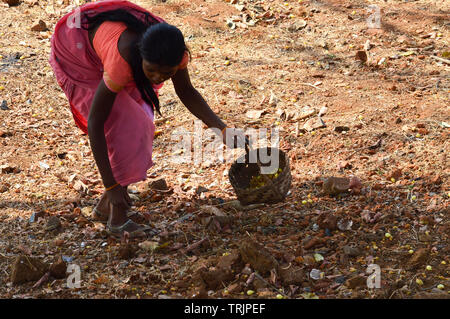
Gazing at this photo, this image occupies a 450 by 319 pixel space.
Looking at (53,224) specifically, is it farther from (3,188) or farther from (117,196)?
(3,188)

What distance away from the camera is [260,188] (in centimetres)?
302

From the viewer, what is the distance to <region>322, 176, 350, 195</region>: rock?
3.48 m

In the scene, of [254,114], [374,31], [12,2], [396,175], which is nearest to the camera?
[396,175]

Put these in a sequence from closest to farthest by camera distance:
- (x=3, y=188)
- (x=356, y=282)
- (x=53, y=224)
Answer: (x=356, y=282) → (x=53, y=224) → (x=3, y=188)

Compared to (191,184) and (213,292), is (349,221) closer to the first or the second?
(213,292)

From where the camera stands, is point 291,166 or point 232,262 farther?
point 291,166

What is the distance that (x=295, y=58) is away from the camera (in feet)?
18.3

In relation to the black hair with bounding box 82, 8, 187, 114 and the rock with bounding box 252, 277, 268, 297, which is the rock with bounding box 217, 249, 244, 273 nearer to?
the rock with bounding box 252, 277, 268, 297

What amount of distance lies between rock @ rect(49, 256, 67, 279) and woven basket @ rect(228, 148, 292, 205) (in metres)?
1.02

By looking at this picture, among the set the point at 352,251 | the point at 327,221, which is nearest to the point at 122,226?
the point at 327,221

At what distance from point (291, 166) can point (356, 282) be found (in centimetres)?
147

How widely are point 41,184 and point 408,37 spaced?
12.6 feet

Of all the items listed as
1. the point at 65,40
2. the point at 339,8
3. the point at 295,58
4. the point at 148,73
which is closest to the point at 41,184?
the point at 65,40

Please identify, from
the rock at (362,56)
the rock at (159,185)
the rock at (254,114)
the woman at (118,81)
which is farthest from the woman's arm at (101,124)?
the rock at (362,56)
